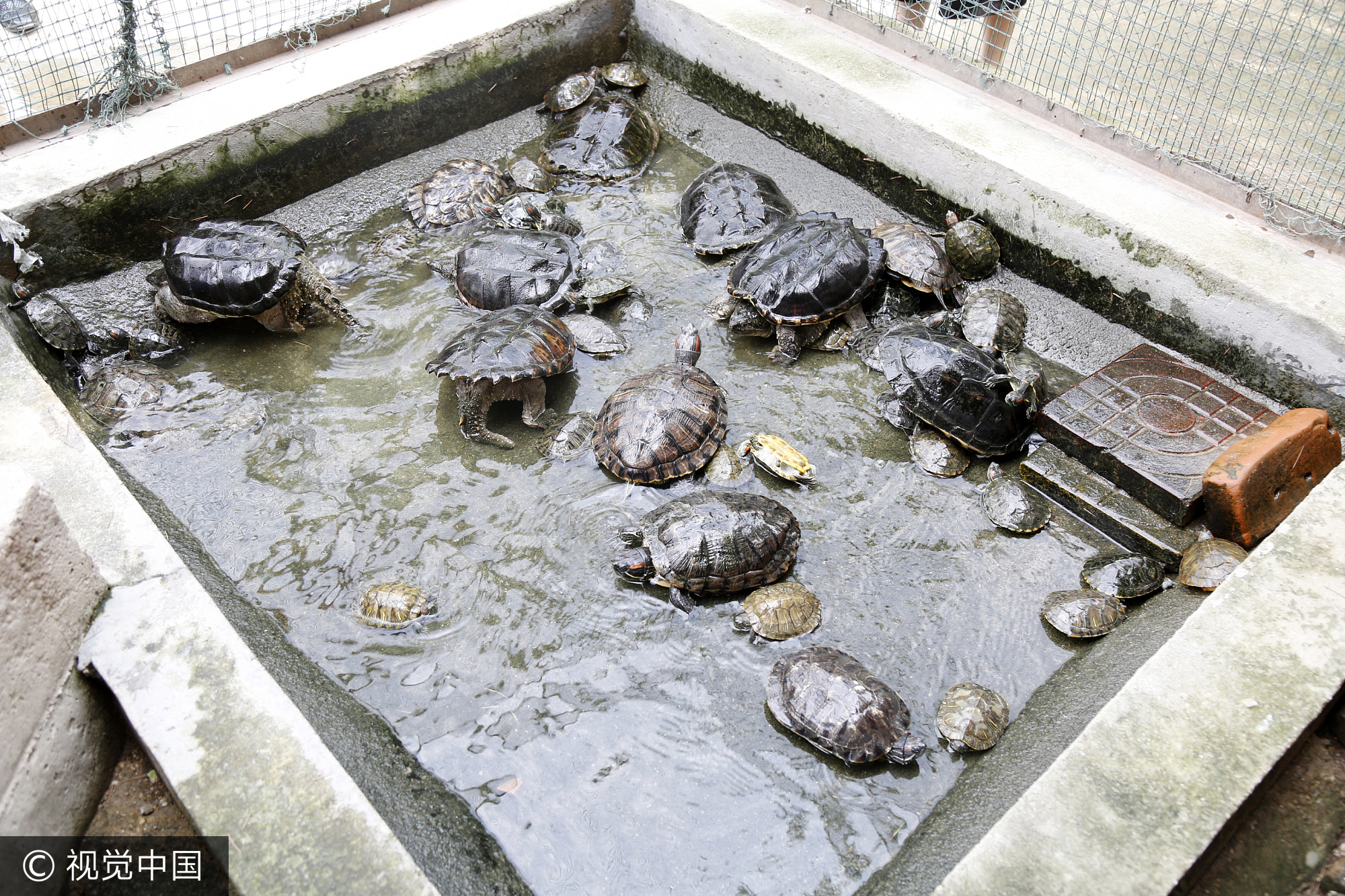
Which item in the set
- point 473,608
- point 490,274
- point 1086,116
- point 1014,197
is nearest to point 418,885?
point 473,608

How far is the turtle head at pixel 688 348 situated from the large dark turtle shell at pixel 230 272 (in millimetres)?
2478

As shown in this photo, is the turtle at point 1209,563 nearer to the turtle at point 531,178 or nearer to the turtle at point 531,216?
the turtle at point 531,216

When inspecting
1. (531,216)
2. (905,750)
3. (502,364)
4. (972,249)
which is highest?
(972,249)

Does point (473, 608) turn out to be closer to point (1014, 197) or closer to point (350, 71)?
point (1014, 197)

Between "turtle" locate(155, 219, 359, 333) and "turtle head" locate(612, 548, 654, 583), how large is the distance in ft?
9.19

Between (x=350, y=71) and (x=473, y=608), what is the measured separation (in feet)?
15.3

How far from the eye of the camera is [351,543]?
161 inches

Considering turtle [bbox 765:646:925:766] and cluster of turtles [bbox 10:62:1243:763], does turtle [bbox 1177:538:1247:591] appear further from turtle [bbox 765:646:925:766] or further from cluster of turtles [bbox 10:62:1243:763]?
turtle [bbox 765:646:925:766]

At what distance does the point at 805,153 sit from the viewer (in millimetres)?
6402

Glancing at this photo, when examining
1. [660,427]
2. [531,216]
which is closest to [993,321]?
[660,427]

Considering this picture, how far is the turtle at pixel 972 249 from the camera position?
5168 mm

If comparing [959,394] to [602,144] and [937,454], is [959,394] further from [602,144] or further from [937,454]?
[602,144]

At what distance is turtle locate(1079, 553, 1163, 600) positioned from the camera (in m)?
3.73

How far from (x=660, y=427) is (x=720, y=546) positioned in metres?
0.84
